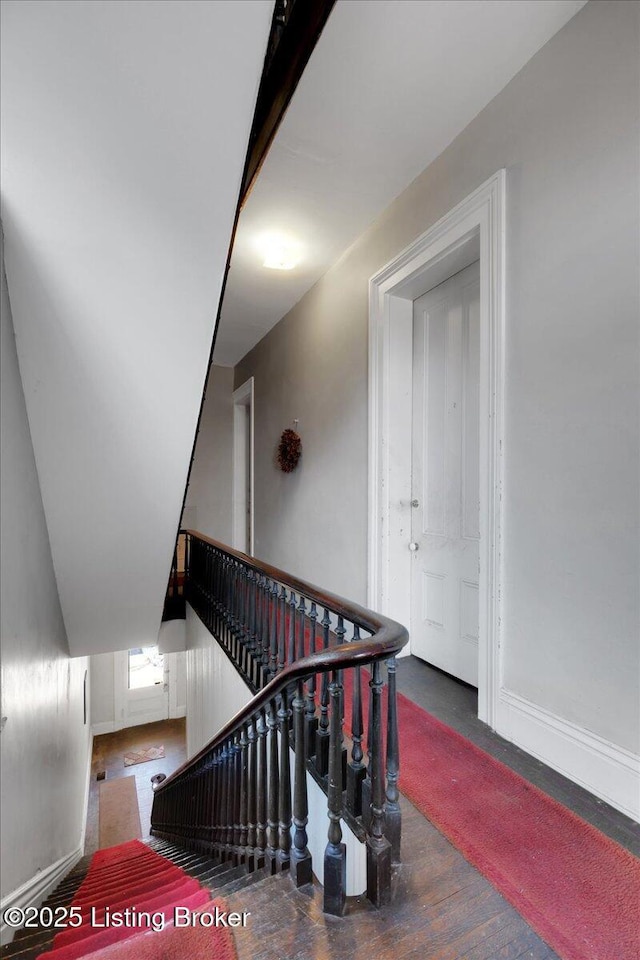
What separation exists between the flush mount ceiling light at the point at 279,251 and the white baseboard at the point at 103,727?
6.70 m

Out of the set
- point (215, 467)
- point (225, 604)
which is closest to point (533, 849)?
point (225, 604)

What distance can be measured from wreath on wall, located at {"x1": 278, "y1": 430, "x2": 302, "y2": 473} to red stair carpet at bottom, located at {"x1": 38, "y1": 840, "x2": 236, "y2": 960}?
113 inches

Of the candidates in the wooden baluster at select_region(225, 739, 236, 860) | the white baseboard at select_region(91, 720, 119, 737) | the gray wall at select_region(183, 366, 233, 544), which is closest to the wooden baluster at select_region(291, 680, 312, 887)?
the wooden baluster at select_region(225, 739, 236, 860)

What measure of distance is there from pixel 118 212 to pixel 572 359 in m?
1.60

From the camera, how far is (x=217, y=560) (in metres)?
3.63

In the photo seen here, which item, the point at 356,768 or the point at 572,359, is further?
the point at 572,359

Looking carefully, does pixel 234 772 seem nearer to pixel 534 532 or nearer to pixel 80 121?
pixel 534 532

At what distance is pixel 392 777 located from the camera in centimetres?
132

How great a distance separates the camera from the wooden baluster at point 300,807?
1354 millimetres

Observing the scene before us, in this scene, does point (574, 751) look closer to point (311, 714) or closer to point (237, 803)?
point (311, 714)

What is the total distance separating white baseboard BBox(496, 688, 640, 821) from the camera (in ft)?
4.97

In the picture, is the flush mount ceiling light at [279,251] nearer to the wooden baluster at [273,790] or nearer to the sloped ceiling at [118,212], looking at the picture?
the sloped ceiling at [118,212]

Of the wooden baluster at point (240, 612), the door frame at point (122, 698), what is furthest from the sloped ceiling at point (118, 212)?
the door frame at point (122, 698)

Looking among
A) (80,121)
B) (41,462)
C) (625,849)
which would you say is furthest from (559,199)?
(41,462)
